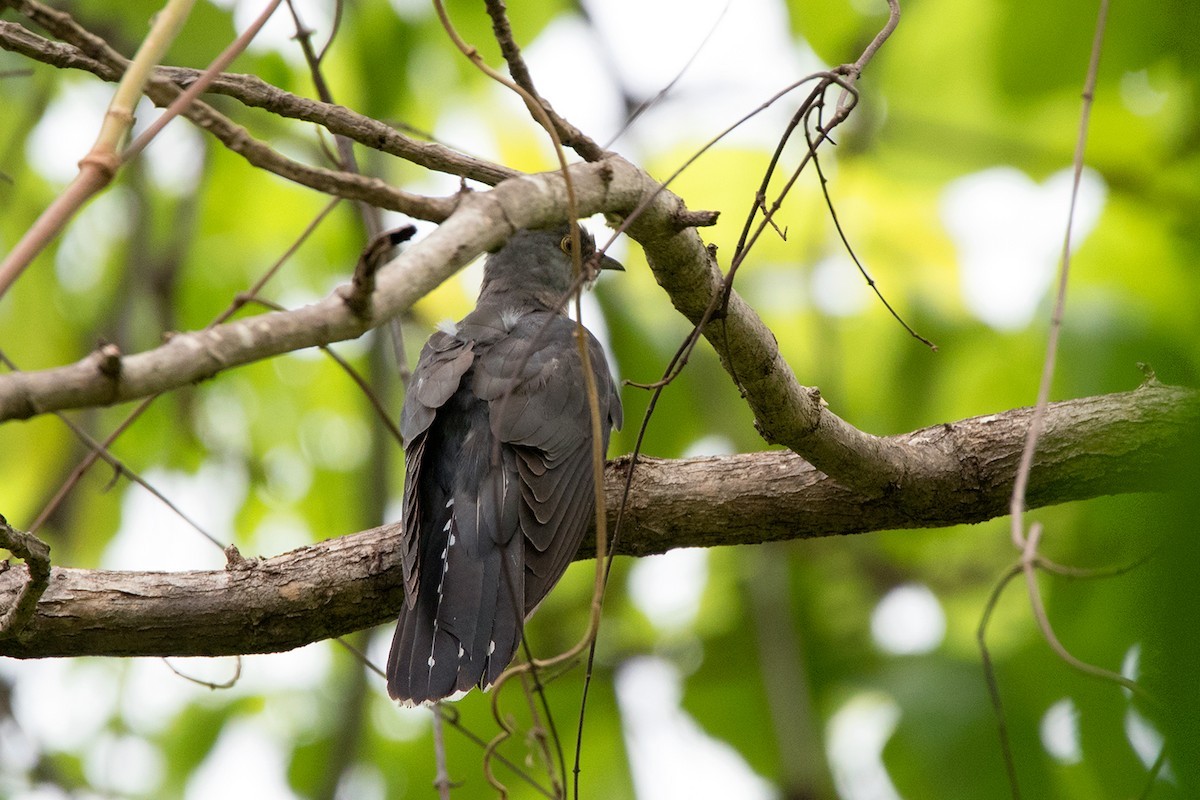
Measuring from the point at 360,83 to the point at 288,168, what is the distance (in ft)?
13.7

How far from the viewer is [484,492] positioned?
4.18 meters

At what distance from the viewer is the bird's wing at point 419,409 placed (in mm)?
3727

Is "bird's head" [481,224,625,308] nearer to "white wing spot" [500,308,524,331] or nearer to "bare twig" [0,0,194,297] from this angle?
"white wing spot" [500,308,524,331]

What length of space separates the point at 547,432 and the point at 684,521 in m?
0.73

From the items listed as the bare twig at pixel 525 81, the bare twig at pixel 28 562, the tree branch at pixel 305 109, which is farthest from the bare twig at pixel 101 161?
the bare twig at pixel 28 562

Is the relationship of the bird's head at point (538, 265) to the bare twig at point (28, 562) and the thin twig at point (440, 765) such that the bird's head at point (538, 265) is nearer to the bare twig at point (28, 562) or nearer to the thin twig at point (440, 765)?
the thin twig at point (440, 765)

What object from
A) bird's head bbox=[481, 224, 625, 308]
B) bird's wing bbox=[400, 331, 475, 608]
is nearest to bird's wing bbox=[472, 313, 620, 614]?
bird's wing bbox=[400, 331, 475, 608]

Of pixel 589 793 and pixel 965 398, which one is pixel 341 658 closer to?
pixel 589 793

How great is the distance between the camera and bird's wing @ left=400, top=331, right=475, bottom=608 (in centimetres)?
373

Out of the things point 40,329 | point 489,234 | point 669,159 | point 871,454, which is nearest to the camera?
point 489,234

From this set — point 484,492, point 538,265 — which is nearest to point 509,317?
point 538,265

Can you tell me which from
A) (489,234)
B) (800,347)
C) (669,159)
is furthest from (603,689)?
(489,234)

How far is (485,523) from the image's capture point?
4.11 m

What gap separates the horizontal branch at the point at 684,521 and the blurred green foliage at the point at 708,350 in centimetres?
65
